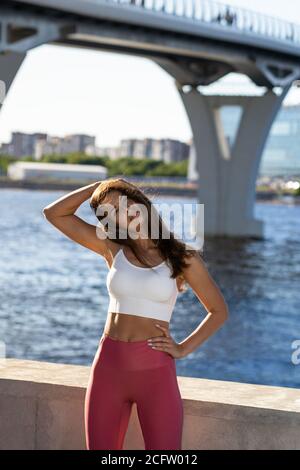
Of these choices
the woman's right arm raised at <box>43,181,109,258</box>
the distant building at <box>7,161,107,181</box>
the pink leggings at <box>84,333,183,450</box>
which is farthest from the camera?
the distant building at <box>7,161,107,181</box>

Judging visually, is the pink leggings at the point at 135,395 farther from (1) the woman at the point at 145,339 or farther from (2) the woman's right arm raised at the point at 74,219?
(2) the woman's right arm raised at the point at 74,219

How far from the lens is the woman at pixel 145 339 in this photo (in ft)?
13.0

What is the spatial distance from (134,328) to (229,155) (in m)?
49.9

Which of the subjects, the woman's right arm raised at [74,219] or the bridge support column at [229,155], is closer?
the woman's right arm raised at [74,219]

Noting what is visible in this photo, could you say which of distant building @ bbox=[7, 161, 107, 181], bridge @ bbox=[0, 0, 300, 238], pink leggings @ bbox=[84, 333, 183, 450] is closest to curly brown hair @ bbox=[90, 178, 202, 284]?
pink leggings @ bbox=[84, 333, 183, 450]

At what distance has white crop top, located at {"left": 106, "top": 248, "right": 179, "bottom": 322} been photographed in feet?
13.1

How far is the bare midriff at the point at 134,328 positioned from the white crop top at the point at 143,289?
0.8 inches

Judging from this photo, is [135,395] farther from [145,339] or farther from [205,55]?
[205,55]

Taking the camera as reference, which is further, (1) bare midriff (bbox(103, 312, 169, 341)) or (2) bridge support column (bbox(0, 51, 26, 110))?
(2) bridge support column (bbox(0, 51, 26, 110))

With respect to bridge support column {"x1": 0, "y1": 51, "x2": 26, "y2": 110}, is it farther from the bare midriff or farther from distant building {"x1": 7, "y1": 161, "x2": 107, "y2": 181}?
distant building {"x1": 7, "y1": 161, "x2": 107, "y2": 181}

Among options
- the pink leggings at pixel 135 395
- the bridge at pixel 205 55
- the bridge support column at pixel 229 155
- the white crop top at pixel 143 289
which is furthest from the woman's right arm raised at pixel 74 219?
the bridge support column at pixel 229 155

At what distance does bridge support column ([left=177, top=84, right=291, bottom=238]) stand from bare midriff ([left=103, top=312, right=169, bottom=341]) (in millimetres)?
48448

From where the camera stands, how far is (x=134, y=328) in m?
4.03

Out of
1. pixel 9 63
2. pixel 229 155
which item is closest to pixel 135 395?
pixel 9 63
